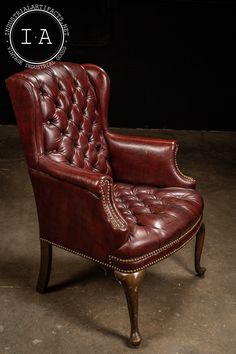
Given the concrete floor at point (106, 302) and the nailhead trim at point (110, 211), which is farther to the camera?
the concrete floor at point (106, 302)

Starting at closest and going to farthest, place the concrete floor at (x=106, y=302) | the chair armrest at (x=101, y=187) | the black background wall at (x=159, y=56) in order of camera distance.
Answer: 1. the chair armrest at (x=101, y=187)
2. the concrete floor at (x=106, y=302)
3. the black background wall at (x=159, y=56)

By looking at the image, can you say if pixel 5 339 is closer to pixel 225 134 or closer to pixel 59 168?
pixel 59 168

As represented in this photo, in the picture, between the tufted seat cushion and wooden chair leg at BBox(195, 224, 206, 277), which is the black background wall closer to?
the tufted seat cushion

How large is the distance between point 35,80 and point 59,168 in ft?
1.46

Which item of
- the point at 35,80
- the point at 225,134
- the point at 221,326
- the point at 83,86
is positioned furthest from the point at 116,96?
the point at 221,326

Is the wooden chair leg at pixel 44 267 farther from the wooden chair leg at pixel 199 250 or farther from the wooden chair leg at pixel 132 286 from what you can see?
the wooden chair leg at pixel 199 250

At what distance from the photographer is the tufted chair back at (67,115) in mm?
2211

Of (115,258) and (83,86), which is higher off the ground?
(83,86)

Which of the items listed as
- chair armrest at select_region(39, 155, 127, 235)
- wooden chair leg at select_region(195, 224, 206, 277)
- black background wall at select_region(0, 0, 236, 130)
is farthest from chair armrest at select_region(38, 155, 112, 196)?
black background wall at select_region(0, 0, 236, 130)

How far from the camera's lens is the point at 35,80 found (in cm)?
226

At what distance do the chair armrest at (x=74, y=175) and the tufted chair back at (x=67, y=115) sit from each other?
0.24 feet

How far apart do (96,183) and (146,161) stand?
2.07 feet

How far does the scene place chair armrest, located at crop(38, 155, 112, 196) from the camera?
1989 mm

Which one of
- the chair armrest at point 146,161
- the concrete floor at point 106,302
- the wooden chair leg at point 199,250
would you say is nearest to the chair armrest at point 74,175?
the chair armrest at point 146,161
